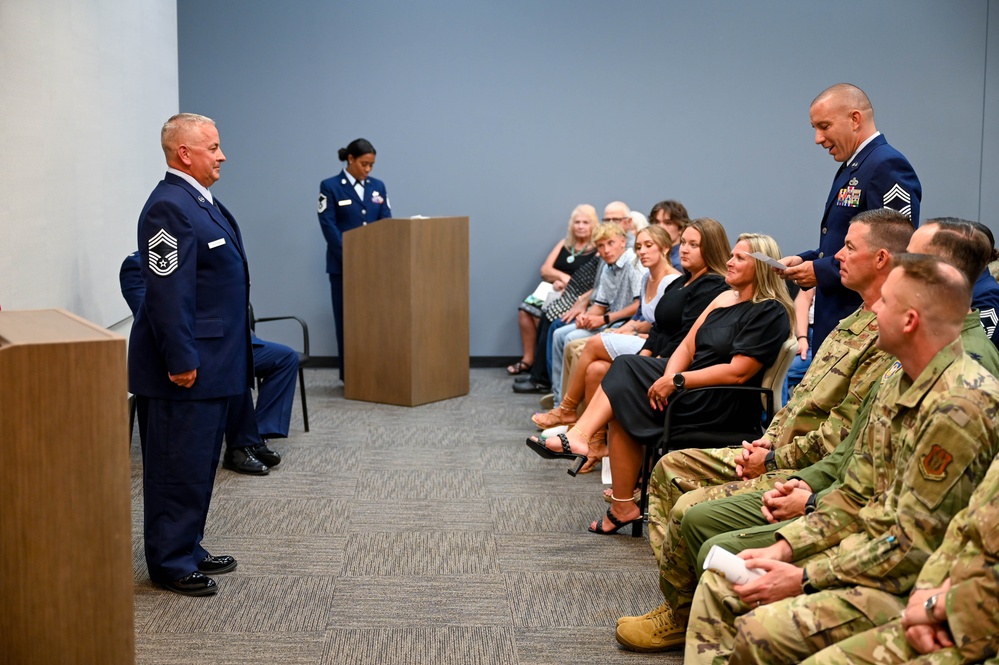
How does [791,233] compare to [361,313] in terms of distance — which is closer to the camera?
[361,313]

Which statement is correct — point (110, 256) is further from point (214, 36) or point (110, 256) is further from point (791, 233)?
point (791, 233)

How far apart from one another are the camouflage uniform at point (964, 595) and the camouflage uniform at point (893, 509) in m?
0.10

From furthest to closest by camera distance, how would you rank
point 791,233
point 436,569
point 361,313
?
1. point 791,233
2. point 361,313
3. point 436,569

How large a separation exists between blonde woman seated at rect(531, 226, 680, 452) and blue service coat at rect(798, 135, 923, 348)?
130cm

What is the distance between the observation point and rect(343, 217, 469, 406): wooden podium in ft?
20.6

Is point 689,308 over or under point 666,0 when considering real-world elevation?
under

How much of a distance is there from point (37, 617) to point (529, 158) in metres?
5.99

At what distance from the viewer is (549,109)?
7.65 meters

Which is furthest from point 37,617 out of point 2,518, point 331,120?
point 331,120

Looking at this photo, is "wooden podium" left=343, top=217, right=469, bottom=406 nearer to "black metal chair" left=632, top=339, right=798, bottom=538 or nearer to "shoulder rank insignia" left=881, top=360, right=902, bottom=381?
"black metal chair" left=632, top=339, right=798, bottom=538

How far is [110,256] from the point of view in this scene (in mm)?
5023

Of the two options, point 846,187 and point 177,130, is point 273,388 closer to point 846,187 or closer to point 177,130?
point 177,130

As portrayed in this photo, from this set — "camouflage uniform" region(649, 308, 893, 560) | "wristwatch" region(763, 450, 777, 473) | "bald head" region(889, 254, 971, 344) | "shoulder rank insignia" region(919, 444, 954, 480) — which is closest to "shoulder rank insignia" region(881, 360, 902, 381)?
"camouflage uniform" region(649, 308, 893, 560)

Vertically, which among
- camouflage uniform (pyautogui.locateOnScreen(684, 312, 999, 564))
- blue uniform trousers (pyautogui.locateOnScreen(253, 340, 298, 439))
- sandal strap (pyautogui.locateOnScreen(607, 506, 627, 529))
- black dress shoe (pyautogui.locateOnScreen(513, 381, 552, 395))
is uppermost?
camouflage uniform (pyautogui.locateOnScreen(684, 312, 999, 564))
